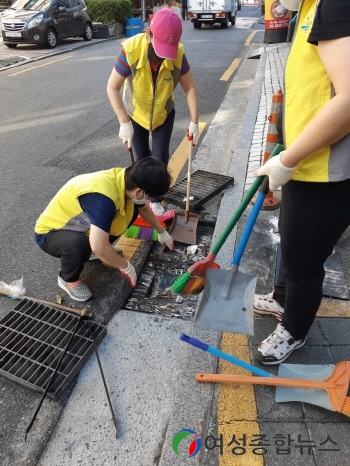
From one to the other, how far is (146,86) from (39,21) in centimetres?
1151

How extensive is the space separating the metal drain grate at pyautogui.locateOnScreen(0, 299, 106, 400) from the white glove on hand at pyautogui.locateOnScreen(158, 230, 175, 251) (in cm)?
87

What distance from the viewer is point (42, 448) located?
1742 millimetres

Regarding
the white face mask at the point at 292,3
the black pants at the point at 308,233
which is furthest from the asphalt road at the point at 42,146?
the white face mask at the point at 292,3

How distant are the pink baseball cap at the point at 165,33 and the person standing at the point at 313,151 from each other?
1.21 m

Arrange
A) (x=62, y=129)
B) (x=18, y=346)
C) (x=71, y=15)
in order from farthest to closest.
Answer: (x=71, y=15)
(x=62, y=129)
(x=18, y=346)

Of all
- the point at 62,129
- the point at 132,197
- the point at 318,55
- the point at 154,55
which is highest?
the point at 318,55

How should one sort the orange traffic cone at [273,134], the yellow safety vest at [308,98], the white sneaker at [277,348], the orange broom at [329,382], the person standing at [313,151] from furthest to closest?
the orange traffic cone at [273,134] → the white sneaker at [277,348] → the orange broom at [329,382] → the yellow safety vest at [308,98] → the person standing at [313,151]

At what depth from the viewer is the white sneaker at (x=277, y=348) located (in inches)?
79.9

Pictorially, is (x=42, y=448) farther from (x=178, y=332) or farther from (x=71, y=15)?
(x=71, y=15)

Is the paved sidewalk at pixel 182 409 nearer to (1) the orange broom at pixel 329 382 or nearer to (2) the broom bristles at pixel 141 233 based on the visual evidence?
(1) the orange broom at pixel 329 382

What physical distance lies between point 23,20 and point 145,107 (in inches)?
452

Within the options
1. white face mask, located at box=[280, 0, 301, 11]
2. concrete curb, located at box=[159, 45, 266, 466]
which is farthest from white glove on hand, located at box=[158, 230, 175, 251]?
white face mask, located at box=[280, 0, 301, 11]

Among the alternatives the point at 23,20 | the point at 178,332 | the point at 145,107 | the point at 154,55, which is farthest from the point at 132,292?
the point at 23,20

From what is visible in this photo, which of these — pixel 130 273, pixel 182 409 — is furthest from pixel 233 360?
pixel 130 273
